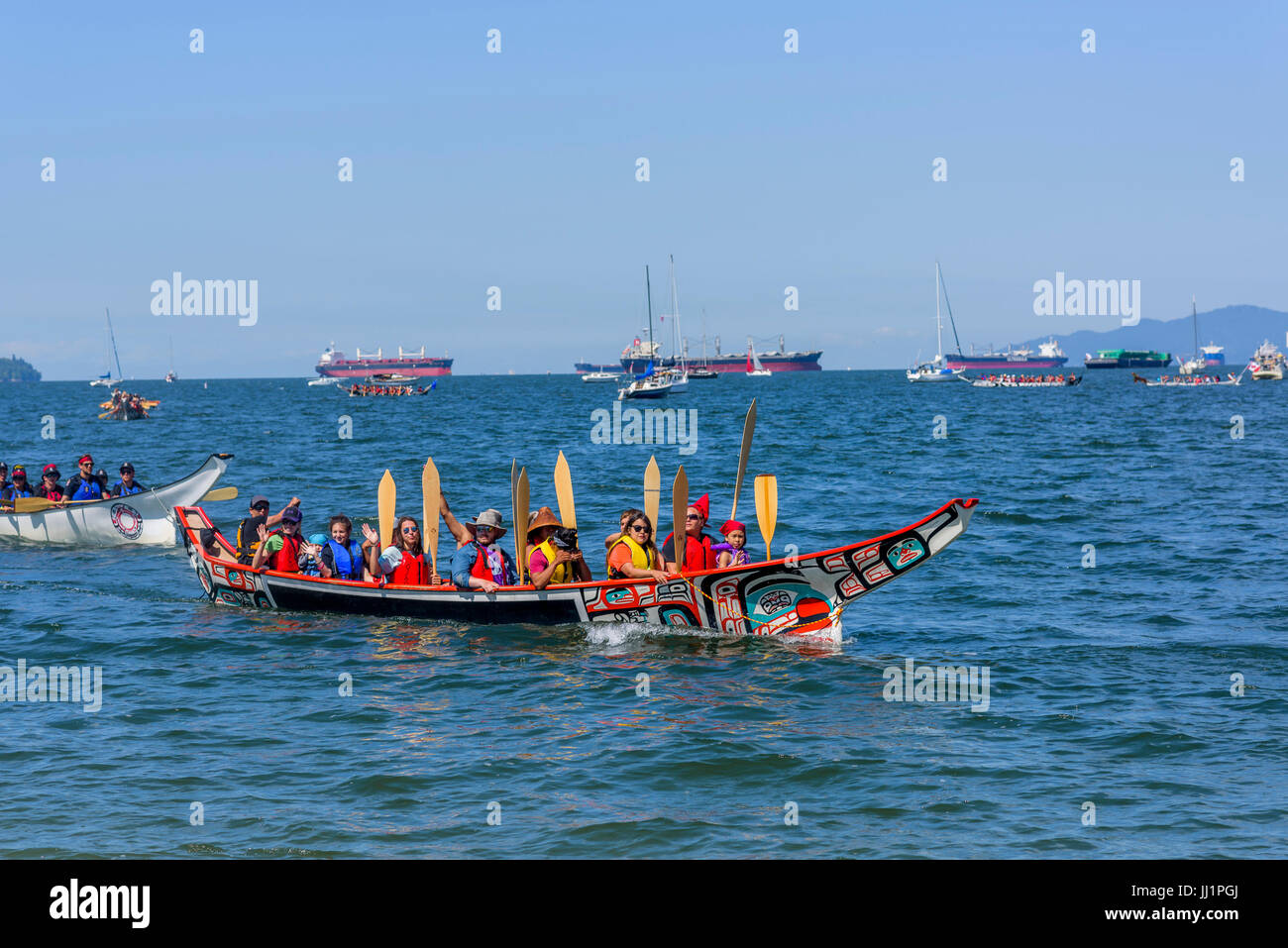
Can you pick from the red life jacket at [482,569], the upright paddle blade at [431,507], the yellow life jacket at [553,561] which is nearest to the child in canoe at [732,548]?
the yellow life jacket at [553,561]

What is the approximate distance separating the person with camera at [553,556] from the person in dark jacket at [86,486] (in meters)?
14.0

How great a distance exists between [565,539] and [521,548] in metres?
0.66

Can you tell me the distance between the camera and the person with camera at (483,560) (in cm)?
1582

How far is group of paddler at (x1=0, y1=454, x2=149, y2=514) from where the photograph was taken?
25.7 m

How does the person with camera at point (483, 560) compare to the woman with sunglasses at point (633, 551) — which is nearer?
the woman with sunglasses at point (633, 551)

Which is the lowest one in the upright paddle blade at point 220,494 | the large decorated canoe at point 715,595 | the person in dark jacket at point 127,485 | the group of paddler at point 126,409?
the large decorated canoe at point 715,595

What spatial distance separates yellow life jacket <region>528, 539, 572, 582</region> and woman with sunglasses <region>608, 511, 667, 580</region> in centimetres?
73

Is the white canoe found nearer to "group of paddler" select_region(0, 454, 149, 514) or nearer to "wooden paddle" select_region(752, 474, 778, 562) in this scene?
"group of paddler" select_region(0, 454, 149, 514)

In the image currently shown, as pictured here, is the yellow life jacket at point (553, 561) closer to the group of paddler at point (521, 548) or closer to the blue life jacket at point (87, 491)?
the group of paddler at point (521, 548)

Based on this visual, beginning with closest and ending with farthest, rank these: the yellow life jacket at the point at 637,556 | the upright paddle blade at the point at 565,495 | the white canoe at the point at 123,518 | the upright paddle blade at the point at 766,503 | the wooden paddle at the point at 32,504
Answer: the yellow life jacket at the point at 637,556 → the upright paddle blade at the point at 766,503 → the upright paddle blade at the point at 565,495 → the white canoe at the point at 123,518 → the wooden paddle at the point at 32,504

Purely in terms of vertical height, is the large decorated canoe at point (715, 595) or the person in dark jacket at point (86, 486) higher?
the person in dark jacket at point (86, 486)

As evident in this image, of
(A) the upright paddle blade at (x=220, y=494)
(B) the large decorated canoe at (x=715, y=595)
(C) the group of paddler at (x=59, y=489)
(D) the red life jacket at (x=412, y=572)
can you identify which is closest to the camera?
(B) the large decorated canoe at (x=715, y=595)

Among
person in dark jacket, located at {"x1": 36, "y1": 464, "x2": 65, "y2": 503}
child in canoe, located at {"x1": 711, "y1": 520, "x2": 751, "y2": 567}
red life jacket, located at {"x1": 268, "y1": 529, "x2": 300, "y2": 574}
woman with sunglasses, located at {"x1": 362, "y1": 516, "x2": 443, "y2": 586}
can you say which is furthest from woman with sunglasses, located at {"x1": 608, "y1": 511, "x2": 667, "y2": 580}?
person in dark jacket, located at {"x1": 36, "y1": 464, "x2": 65, "y2": 503}
